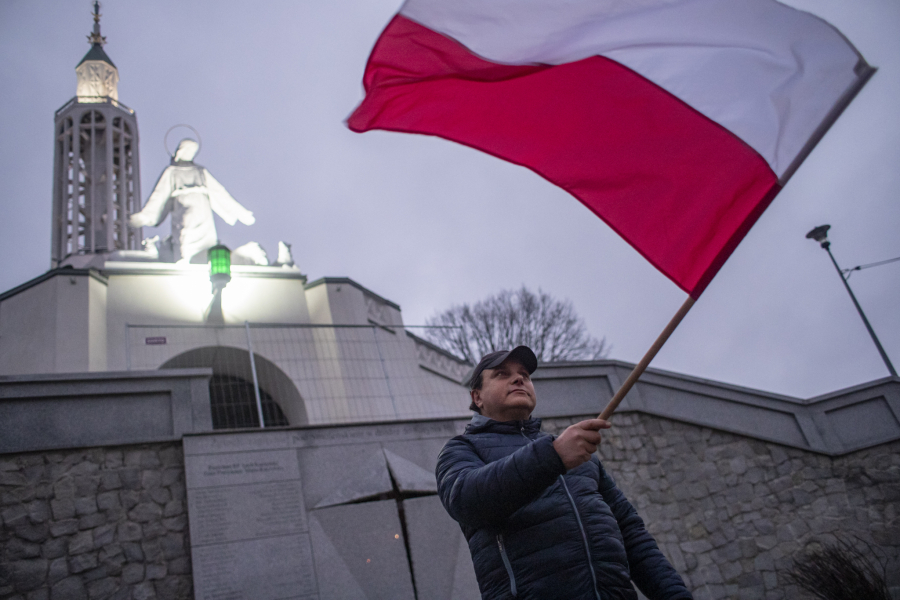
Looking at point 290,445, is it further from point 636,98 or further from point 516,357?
point 636,98

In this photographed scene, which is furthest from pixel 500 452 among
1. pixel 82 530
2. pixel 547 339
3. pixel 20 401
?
pixel 547 339

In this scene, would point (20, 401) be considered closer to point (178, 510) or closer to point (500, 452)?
point (178, 510)

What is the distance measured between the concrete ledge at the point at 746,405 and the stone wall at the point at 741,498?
0.60 feet

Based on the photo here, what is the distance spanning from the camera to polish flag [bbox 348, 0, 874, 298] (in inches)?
108

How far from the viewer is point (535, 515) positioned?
2.32 m

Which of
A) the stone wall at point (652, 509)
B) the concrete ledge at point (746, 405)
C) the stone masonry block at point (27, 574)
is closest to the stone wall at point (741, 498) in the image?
the stone wall at point (652, 509)

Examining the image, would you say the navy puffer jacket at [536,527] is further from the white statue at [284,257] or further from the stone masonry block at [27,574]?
the white statue at [284,257]

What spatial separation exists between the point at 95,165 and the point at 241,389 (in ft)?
55.7

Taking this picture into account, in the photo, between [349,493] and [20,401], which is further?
[349,493]

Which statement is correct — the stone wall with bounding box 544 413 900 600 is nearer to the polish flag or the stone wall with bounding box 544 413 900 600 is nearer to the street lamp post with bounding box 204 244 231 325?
the polish flag

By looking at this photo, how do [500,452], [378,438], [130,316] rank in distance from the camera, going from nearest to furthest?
[500,452]
[378,438]
[130,316]

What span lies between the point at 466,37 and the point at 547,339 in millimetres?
22648

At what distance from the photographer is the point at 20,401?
20.1 feet

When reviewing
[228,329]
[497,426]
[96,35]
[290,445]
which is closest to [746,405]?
[290,445]
